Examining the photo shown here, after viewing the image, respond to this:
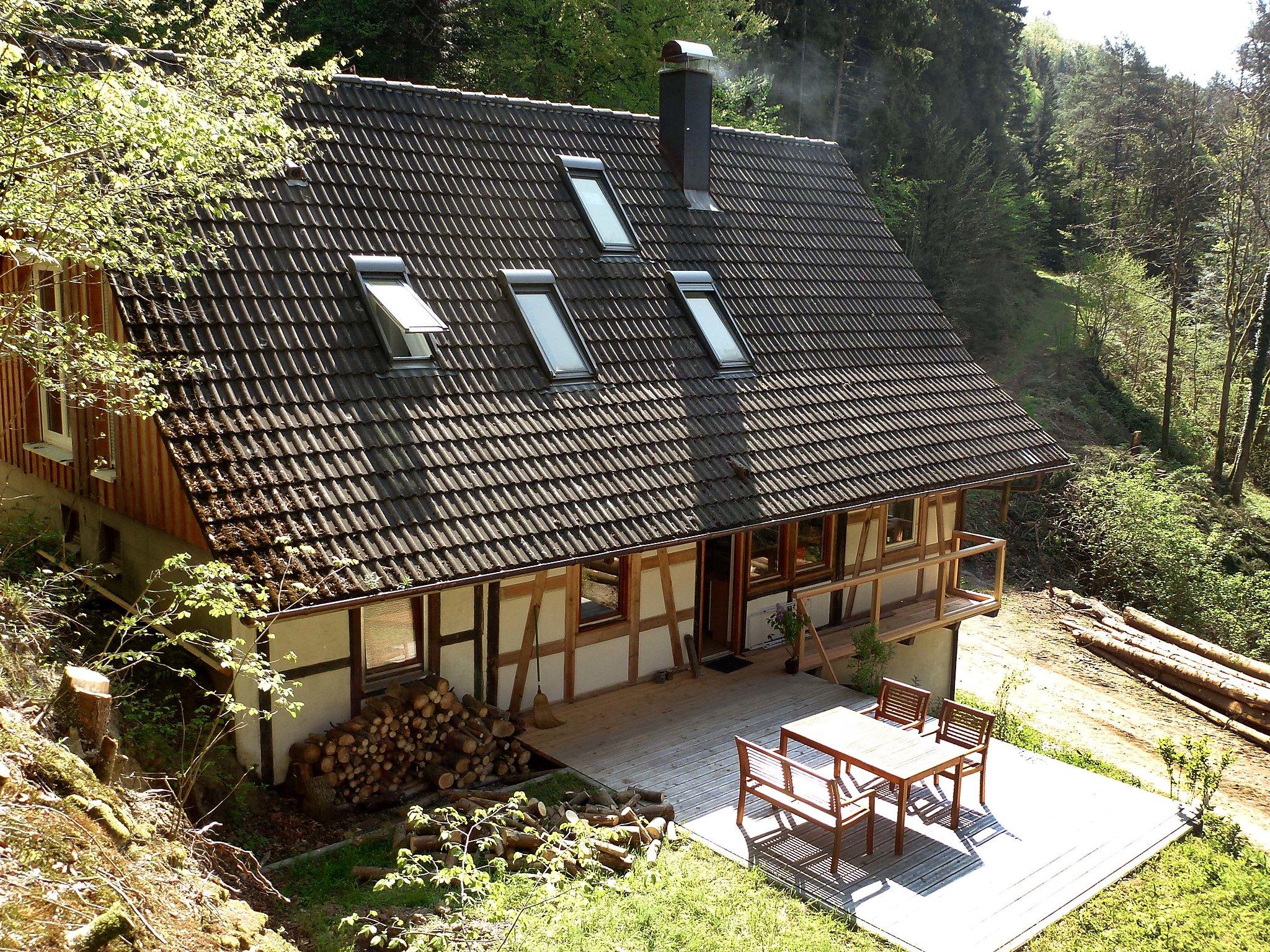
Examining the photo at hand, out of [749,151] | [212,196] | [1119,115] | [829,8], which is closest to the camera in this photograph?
[212,196]

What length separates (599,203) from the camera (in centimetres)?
1199

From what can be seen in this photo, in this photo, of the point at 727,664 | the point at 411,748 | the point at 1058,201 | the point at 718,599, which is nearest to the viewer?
the point at 411,748

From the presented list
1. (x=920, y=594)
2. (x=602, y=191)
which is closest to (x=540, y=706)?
(x=602, y=191)

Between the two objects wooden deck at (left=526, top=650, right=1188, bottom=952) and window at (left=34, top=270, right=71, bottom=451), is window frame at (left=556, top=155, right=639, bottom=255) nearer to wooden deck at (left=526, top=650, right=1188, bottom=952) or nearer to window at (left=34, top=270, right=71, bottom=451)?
wooden deck at (left=526, top=650, right=1188, bottom=952)

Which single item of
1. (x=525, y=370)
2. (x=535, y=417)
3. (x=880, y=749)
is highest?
(x=525, y=370)

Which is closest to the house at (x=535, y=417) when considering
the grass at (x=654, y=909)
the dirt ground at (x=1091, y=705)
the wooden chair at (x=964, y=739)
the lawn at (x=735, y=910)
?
the grass at (x=654, y=909)

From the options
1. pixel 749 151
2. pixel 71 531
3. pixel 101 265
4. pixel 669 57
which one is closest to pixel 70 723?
pixel 101 265

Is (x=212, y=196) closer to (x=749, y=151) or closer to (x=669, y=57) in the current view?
(x=669, y=57)

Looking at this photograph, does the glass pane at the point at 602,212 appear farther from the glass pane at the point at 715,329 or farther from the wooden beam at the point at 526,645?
the wooden beam at the point at 526,645

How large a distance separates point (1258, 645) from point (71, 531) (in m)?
19.5

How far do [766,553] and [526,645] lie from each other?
3.71 meters

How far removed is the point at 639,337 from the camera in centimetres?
1114

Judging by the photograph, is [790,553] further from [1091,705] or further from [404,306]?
[1091,705]

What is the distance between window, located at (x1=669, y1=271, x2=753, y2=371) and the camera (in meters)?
11.6
